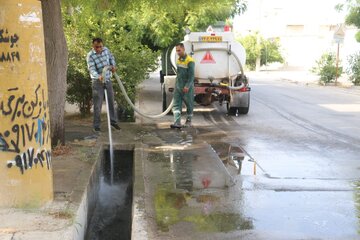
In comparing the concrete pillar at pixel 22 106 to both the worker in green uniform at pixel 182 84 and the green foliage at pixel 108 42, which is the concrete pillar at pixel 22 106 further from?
the worker in green uniform at pixel 182 84

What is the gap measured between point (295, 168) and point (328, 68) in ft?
70.0

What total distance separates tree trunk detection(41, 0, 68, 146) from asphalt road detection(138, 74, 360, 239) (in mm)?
2897

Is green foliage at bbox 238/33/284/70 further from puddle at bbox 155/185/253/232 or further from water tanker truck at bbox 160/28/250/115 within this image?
puddle at bbox 155/185/253/232

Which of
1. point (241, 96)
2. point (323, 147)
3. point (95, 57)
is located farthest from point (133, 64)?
point (323, 147)

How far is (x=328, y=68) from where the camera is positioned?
2678 centimetres

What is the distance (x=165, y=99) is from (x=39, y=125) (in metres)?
8.49

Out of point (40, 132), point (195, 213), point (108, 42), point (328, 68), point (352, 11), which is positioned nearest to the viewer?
point (40, 132)

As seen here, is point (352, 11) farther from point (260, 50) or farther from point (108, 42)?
point (260, 50)

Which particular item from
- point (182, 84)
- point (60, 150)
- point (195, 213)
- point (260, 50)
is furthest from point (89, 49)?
point (260, 50)

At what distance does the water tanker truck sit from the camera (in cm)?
1202

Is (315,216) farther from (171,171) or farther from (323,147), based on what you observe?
(323,147)

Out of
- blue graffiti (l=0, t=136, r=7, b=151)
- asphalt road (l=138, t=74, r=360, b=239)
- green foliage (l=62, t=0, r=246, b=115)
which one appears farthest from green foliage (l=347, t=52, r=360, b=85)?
blue graffiti (l=0, t=136, r=7, b=151)

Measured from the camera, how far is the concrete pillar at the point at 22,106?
4.28 meters

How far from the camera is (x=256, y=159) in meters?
7.68
